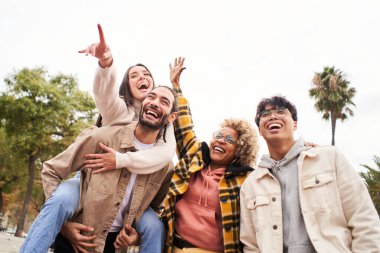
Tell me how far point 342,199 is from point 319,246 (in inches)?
21.1

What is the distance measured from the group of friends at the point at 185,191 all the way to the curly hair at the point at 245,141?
0.07ft

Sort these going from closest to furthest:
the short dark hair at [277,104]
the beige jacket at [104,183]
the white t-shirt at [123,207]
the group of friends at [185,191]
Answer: the group of friends at [185,191]
the beige jacket at [104,183]
the white t-shirt at [123,207]
the short dark hair at [277,104]

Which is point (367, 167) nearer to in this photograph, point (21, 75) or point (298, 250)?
point (298, 250)

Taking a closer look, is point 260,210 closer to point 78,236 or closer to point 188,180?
point 188,180

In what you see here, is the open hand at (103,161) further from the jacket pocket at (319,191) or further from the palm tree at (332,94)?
the palm tree at (332,94)

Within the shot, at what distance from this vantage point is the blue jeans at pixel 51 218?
2.89m

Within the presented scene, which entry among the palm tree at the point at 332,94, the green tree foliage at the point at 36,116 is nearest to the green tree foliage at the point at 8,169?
the green tree foliage at the point at 36,116

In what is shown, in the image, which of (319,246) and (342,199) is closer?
(319,246)

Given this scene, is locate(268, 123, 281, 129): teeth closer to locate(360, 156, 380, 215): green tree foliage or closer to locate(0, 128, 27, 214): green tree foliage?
locate(360, 156, 380, 215): green tree foliage

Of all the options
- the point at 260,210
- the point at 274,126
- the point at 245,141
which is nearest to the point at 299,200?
the point at 260,210

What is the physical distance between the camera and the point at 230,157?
428 centimetres

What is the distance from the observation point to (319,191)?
3268 mm

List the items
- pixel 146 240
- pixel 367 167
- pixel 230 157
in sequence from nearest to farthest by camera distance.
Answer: pixel 146 240 < pixel 230 157 < pixel 367 167

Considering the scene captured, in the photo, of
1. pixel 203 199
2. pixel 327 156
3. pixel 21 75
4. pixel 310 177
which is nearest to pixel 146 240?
pixel 203 199
